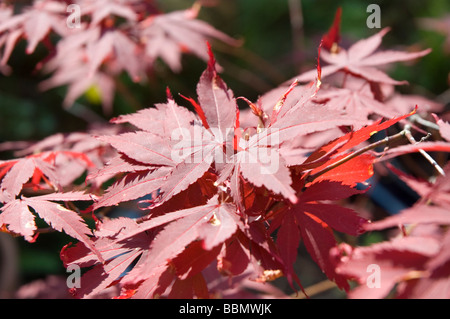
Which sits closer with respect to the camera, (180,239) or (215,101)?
(180,239)

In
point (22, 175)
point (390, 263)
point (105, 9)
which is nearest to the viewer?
point (390, 263)

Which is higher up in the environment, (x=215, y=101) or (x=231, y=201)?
(x=215, y=101)

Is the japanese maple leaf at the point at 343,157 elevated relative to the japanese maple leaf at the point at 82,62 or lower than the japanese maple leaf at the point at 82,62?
lower

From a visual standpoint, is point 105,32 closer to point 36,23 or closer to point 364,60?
point 36,23

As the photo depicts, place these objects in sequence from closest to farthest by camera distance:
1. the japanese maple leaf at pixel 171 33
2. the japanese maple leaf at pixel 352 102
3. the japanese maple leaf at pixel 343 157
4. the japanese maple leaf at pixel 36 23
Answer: the japanese maple leaf at pixel 343 157
the japanese maple leaf at pixel 352 102
the japanese maple leaf at pixel 36 23
the japanese maple leaf at pixel 171 33

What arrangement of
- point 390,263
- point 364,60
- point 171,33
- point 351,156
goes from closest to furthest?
point 390,263
point 351,156
point 364,60
point 171,33

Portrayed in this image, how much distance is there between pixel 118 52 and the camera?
3.01 ft

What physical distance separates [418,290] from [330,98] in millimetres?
413

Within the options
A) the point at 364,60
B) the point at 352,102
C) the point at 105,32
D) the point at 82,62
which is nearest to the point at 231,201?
the point at 352,102

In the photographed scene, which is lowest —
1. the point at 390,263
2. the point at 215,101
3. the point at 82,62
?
the point at 390,263

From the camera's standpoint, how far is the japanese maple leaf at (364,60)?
0.68m

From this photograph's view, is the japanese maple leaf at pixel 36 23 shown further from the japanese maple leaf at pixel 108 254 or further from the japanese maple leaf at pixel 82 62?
the japanese maple leaf at pixel 108 254

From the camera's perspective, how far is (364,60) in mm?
744

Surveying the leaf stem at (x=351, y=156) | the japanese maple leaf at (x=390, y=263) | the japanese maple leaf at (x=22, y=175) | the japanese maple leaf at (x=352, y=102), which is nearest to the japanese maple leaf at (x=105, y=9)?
the japanese maple leaf at (x=22, y=175)
